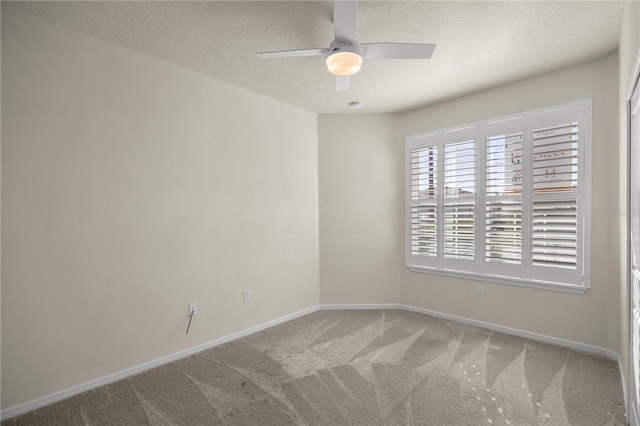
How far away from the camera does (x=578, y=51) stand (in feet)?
9.02

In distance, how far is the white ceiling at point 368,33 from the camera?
216cm

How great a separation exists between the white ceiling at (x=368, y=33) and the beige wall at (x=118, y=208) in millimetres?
297

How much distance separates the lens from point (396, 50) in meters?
2.22

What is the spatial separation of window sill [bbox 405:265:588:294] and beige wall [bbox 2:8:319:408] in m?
1.92

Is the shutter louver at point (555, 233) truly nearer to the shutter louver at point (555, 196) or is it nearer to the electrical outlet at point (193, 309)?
the shutter louver at point (555, 196)

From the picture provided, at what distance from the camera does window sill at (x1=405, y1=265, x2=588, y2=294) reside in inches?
121

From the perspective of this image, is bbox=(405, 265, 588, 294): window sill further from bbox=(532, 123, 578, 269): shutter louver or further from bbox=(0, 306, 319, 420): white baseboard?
bbox=(0, 306, 319, 420): white baseboard

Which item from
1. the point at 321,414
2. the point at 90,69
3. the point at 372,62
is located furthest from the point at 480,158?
the point at 90,69

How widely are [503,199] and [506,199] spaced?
3 centimetres

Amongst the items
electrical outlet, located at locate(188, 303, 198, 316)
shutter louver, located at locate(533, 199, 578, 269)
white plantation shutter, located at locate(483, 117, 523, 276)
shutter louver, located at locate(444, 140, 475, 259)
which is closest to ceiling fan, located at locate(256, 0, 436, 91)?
white plantation shutter, located at locate(483, 117, 523, 276)

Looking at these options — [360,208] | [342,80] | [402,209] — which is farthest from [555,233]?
[342,80]

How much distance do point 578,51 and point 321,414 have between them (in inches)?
137

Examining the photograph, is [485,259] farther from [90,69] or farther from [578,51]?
[90,69]

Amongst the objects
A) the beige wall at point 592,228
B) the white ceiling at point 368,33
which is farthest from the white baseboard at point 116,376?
the white ceiling at point 368,33
